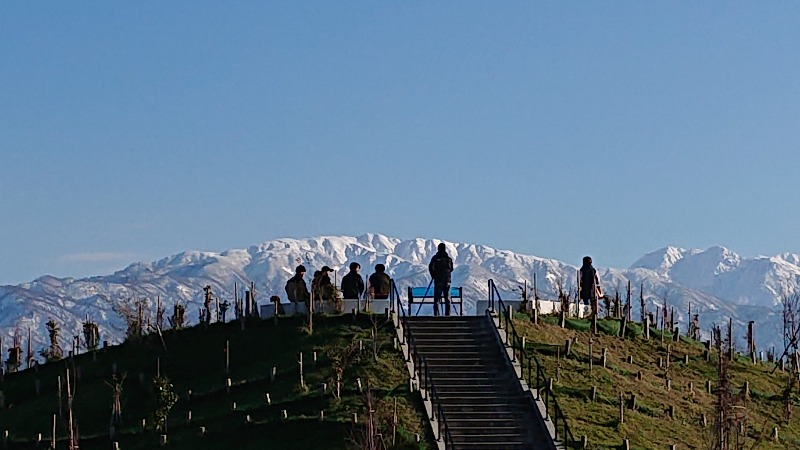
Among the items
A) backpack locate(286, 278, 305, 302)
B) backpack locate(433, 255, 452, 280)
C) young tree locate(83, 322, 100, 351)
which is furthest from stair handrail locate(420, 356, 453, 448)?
young tree locate(83, 322, 100, 351)

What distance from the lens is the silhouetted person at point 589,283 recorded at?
53750mm

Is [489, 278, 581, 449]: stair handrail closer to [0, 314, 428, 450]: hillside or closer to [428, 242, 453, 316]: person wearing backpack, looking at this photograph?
[428, 242, 453, 316]: person wearing backpack

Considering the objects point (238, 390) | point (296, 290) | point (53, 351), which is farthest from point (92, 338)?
point (238, 390)

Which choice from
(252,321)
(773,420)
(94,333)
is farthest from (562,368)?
(94,333)

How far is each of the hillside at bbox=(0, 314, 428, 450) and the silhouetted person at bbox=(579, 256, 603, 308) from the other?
7234mm

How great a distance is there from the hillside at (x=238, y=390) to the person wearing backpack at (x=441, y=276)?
2069mm

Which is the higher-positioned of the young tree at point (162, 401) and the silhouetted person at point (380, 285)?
the silhouetted person at point (380, 285)

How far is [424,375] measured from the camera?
45906mm

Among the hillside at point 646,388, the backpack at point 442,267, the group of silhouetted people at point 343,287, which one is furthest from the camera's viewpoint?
the group of silhouetted people at point 343,287

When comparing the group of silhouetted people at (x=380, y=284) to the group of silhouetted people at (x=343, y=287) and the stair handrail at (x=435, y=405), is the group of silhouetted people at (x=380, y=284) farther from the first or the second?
the stair handrail at (x=435, y=405)

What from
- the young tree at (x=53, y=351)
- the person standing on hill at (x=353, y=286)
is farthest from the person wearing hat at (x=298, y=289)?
the young tree at (x=53, y=351)

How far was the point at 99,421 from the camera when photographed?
48594 mm

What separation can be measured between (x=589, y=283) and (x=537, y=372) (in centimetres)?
1011

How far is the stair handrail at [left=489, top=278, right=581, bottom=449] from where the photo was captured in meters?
42.6
